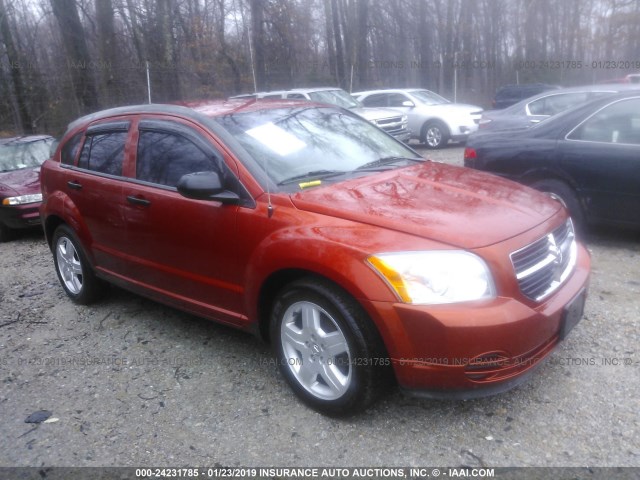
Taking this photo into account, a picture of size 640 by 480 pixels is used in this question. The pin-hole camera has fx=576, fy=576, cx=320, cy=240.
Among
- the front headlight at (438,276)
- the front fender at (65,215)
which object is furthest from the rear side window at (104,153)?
the front headlight at (438,276)

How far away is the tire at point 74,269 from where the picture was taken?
486cm

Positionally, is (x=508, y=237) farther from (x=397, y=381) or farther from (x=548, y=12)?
(x=548, y=12)

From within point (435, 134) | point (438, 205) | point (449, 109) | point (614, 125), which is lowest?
point (435, 134)

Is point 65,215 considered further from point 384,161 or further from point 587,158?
point 587,158

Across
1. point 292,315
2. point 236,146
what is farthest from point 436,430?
point 236,146

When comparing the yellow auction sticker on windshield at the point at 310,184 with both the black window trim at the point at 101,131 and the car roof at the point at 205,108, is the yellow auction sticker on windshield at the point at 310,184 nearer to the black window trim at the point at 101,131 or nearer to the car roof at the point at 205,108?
the car roof at the point at 205,108

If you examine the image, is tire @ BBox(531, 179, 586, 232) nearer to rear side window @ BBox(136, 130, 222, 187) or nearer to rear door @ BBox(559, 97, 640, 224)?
rear door @ BBox(559, 97, 640, 224)

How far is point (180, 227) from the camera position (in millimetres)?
3688

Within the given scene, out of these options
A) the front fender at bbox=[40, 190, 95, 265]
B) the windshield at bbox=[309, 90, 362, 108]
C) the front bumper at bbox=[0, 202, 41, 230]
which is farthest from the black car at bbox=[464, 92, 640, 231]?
the windshield at bbox=[309, 90, 362, 108]

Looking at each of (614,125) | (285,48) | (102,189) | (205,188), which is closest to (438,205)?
(205,188)

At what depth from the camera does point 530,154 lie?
571 cm

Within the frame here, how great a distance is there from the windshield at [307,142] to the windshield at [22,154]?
6.80m

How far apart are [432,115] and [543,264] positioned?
12.1 metres

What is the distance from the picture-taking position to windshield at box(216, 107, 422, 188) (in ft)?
11.6
